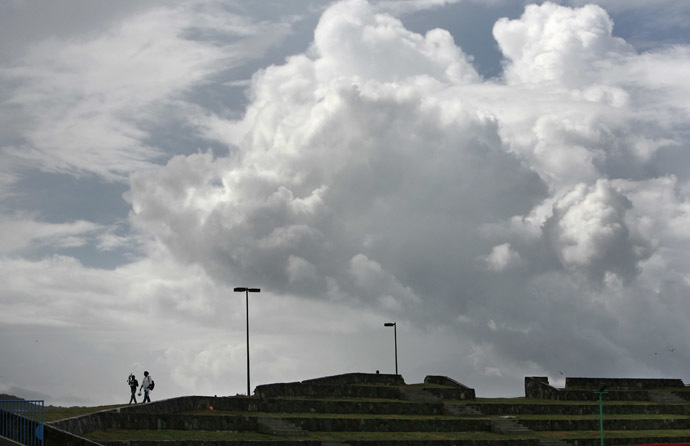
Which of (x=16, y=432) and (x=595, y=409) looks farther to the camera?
(x=595, y=409)

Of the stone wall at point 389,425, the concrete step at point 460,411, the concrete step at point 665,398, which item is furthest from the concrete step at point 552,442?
the concrete step at point 665,398

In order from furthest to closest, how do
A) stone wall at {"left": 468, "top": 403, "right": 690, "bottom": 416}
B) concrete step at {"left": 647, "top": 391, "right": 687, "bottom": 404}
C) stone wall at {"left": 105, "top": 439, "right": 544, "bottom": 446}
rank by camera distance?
concrete step at {"left": 647, "top": 391, "right": 687, "bottom": 404}, stone wall at {"left": 468, "top": 403, "right": 690, "bottom": 416}, stone wall at {"left": 105, "top": 439, "right": 544, "bottom": 446}

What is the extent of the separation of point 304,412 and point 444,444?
8340mm

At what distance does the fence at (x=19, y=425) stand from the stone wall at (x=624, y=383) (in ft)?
160

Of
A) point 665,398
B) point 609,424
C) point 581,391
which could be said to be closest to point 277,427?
point 609,424

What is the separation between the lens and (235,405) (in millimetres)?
47062

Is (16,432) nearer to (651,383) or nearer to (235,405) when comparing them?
(235,405)

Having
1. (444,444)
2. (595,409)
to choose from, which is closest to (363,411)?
(444,444)

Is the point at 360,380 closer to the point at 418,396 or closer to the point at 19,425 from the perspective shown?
the point at 418,396

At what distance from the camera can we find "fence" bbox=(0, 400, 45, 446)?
2720 centimetres

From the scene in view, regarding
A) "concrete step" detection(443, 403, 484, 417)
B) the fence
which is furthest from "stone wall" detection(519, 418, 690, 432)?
the fence

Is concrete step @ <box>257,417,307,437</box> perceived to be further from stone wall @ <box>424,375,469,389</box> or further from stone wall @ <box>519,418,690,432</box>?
stone wall @ <box>424,375,469,389</box>

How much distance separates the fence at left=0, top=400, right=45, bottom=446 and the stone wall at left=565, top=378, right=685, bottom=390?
4874 cm

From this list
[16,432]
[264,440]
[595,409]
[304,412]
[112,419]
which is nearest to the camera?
[16,432]
